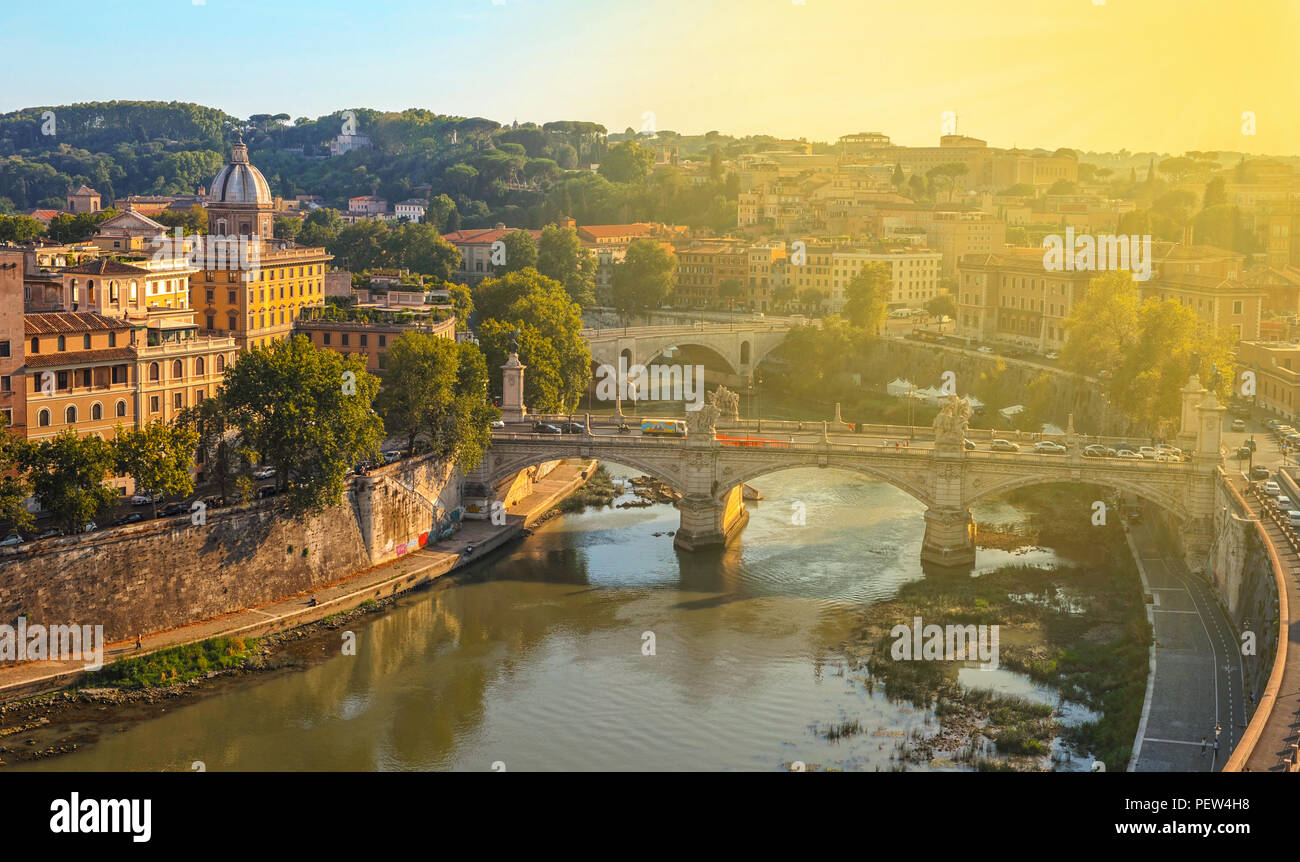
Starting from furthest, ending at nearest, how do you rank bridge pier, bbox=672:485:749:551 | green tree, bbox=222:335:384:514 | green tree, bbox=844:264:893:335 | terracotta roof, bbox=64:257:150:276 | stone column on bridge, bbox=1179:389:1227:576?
green tree, bbox=844:264:893:335 → terracotta roof, bbox=64:257:150:276 → bridge pier, bbox=672:485:749:551 → stone column on bridge, bbox=1179:389:1227:576 → green tree, bbox=222:335:384:514

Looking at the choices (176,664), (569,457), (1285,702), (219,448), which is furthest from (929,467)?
(176,664)

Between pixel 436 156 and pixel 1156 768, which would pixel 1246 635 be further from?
pixel 436 156

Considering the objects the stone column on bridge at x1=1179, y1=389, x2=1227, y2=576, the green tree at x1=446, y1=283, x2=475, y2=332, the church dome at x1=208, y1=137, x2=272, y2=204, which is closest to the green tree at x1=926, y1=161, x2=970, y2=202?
the green tree at x1=446, y1=283, x2=475, y2=332

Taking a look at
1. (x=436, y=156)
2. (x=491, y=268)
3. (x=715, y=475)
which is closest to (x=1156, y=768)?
(x=715, y=475)

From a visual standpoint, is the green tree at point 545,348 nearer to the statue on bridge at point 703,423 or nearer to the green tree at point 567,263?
the statue on bridge at point 703,423

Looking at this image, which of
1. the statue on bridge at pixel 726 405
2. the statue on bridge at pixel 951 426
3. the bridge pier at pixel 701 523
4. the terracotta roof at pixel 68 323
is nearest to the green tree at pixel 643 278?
the statue on bridge at pixel 726 405

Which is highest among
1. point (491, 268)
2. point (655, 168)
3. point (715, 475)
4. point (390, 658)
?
point (655, 168)

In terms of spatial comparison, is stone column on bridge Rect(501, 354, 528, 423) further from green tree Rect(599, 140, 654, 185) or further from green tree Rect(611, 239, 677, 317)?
green tree Rect(599, 140, 654, 185)
